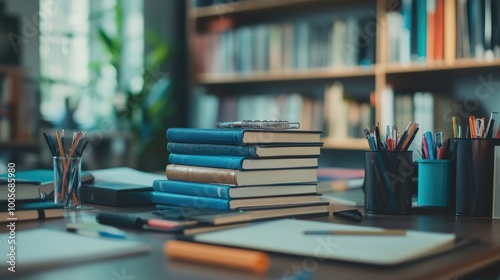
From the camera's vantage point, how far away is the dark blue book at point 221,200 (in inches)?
42.9

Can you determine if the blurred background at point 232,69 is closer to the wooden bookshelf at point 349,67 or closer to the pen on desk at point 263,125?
the wooden bookshelf at point 349,67

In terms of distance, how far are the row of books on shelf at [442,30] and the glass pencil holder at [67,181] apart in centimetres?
230

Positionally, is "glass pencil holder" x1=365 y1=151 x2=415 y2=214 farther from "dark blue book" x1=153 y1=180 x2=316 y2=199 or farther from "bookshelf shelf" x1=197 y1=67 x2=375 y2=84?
"bookshelf shelf" x1=197 y1=67 x2=375 y2=84

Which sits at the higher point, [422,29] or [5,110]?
[422,29]

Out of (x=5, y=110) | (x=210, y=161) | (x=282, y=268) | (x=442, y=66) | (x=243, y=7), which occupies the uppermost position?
(x=243, y=7)

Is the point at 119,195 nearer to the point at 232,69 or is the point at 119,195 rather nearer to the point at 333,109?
the point at 333,109

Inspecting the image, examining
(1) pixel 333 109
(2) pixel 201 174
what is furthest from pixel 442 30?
(2) pixel 201 174

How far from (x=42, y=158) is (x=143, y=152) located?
0.62 meters

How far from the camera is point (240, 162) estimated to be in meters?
1.09

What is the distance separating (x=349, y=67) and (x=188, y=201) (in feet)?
8.24

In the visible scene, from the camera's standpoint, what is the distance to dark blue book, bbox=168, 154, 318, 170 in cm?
110

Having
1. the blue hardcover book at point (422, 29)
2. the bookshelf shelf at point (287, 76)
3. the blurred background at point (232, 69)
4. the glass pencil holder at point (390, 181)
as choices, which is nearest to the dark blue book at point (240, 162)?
the glass pencil holder at point (390, 181)

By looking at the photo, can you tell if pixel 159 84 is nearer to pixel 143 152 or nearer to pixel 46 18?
pixel 143 152

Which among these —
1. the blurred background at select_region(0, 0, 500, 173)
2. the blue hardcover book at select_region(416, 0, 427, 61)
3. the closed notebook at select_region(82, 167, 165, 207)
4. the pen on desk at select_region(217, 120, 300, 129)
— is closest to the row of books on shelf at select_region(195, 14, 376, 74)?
the blurred background at select_region(0, 0, 500, 173)
